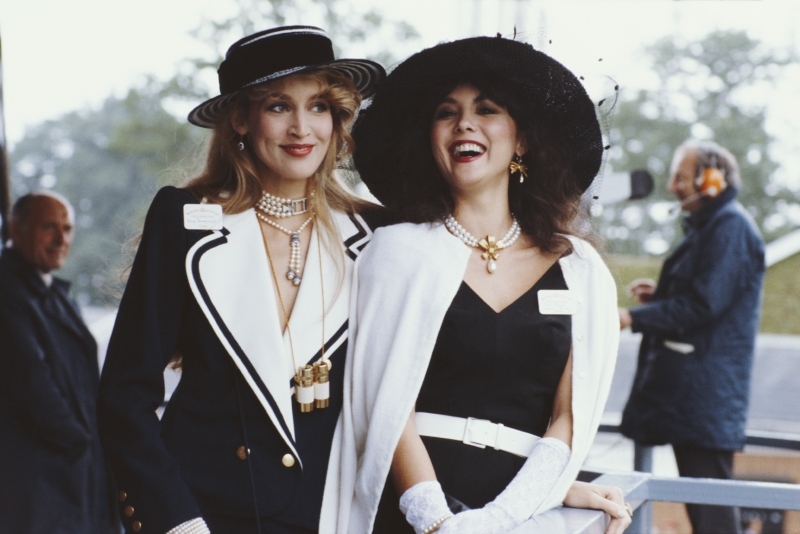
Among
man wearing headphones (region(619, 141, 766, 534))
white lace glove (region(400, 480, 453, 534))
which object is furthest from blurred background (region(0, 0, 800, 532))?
white lace glove (region(400, 480, 453, 534))

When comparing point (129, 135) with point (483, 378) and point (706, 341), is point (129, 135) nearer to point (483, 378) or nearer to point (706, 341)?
point (706, 341)

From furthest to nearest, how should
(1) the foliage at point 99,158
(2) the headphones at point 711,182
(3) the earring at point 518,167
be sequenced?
(1) the foliage at point 99,158 < (2) the headphones at point 711,182 < (3) the earring at point 518,167

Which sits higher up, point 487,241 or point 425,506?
point 487,241

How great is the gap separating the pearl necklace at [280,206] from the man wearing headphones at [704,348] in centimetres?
205

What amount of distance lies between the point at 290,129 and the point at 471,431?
70cm

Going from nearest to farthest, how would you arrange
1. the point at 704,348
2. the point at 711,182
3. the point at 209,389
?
the point at 209,389 → the point at 704,348 → the point at 711,182

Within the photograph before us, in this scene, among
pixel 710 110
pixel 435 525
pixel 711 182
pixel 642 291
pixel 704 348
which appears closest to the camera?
pixel 435 525

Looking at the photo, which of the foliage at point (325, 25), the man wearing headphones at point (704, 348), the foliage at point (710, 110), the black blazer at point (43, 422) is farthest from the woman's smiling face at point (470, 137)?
the foliage at point (710, 110)

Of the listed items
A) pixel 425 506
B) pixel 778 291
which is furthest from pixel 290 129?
pixel 778 291

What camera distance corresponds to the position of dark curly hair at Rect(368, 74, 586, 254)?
5.86ft

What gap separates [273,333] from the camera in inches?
64.6

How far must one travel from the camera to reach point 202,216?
1.71 m

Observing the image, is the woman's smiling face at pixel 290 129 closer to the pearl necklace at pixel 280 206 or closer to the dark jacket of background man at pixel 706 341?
the pearl necklace at pixel 280 206

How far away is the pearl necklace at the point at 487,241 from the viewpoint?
176 centimetres
